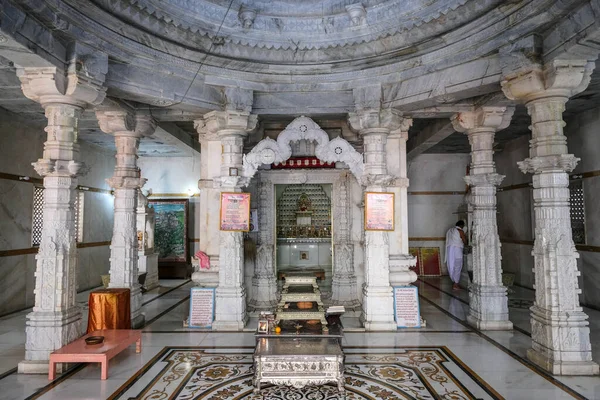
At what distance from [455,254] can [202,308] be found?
6.71 meters

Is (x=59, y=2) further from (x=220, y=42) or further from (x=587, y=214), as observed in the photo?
(x=587, y=214)

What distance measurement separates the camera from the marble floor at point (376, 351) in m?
3.67

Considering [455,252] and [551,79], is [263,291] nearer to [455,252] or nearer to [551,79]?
[455,252]

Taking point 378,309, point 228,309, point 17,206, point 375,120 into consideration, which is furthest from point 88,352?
point 17,206

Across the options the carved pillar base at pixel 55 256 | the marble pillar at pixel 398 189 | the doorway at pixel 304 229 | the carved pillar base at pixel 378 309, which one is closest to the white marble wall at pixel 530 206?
the marble pillar at pixel 398 189

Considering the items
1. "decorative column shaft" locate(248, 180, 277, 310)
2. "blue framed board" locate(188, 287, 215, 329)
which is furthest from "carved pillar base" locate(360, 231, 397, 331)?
"decorative column shaft" locate(248, 180, 277, 310)

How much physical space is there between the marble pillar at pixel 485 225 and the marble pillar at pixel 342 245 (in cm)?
243

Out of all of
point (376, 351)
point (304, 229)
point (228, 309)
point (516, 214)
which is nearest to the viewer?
point (376, 351)

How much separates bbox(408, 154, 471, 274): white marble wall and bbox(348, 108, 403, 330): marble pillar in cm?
656

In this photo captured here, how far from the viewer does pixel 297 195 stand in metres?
11.1

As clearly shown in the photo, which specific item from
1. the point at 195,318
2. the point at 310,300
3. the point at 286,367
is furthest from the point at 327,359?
the point at 195,318

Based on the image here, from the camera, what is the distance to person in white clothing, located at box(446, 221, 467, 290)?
375 inches

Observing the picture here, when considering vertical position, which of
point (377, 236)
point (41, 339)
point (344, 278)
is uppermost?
point (377, 236)

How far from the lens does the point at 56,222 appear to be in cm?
428
